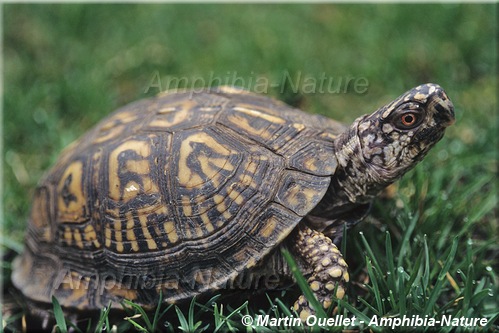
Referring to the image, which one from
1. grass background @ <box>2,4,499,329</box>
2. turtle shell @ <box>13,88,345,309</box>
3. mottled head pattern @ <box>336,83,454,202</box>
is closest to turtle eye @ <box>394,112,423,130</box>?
mottled head pattern @ <box>336,83,454,202</box>

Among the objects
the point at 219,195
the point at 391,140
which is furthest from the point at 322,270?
the point at 391,140

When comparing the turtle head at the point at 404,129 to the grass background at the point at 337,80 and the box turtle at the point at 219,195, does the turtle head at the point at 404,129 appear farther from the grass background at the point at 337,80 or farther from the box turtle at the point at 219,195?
the grass background at the point at 337,80

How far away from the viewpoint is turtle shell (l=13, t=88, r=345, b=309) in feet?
9.79

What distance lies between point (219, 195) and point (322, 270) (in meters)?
0.73

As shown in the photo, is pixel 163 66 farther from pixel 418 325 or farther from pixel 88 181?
pixel 418 325

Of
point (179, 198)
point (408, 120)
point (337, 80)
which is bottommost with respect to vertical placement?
point (179, 198)

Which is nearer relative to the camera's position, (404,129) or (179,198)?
(404,129)

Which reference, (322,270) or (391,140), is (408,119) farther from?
(322,270)

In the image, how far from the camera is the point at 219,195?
3.02 m

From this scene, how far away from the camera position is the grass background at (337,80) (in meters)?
3.19

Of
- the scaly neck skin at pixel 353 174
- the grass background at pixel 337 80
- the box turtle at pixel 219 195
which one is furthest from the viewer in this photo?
the grass background at pixel 337 80

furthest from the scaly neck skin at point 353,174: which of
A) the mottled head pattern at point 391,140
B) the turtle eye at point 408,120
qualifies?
the turtle eye at point 408,120

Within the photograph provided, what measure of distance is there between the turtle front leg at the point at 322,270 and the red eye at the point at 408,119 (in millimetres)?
796

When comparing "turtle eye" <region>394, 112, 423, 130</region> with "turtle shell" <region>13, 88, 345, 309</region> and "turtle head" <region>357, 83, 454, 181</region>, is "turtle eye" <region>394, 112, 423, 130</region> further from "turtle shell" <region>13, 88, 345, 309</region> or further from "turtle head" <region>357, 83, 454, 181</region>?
"turtle shell" <region>13, 88, 345, 309</region>
